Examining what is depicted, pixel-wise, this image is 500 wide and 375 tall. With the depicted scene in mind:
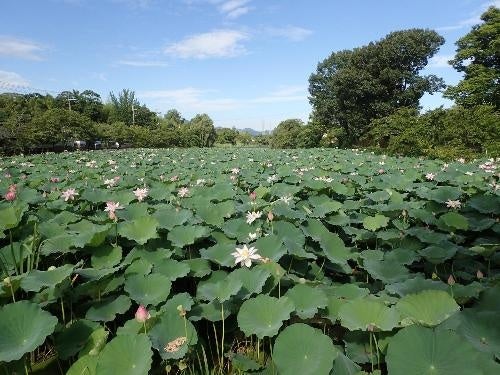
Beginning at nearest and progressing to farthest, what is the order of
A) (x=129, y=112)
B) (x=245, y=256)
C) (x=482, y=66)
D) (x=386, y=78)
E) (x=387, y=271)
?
(x=245, y=256) < (x=387, y=271) < (x=482, y=66) < (x=386, y=78) < (x=129, y=112)

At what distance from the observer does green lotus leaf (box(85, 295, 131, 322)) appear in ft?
6.07

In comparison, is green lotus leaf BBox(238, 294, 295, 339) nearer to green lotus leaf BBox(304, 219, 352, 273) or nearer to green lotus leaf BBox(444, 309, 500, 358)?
green lotus leaf BBox(444, 309, 500, 358)

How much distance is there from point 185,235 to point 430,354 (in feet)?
5.57

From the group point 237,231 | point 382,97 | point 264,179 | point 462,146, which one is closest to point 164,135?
point 382,97

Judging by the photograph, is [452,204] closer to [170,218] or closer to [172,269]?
[170,218]

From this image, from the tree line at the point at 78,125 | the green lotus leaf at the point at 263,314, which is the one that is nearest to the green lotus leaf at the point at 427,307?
the green lotus leaf at the point at 263,314

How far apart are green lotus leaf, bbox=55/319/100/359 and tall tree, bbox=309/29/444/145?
1197 inches

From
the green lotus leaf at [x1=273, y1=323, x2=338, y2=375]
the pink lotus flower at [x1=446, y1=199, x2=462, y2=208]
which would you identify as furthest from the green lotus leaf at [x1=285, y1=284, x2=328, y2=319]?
the pink lotus flower at [x1=446, y1=199, x2=462, y2=208]

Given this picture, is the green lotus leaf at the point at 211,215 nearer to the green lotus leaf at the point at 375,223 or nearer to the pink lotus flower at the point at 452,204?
the green lotus leaf at the point at 375,223

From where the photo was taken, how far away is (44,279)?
1835 millimetres

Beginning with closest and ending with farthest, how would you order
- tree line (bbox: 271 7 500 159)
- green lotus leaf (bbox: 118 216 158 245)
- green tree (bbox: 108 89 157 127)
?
green lotus leaf (bbox: 118 216 158 245), tree line (bbox: 271 7 500 159), green tree (bbox: 108 89 157 127)

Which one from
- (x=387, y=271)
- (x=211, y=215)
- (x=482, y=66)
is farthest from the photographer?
(x=482, y=66)

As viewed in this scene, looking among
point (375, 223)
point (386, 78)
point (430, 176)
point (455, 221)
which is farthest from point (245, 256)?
point (386, 78)

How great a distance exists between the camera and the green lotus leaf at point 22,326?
4.83ft
